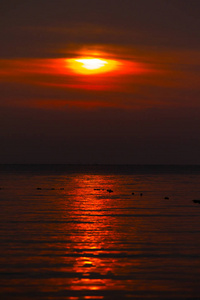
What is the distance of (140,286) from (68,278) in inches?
145

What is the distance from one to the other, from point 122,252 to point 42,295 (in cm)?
1141

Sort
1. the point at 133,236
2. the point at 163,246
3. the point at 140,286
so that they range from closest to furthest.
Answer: the point at 140,286
the point at 163,246
the point at 133,236

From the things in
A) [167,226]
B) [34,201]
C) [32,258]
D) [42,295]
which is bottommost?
[42,295]

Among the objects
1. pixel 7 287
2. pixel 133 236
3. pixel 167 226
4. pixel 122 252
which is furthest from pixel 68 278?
pixel 167 226

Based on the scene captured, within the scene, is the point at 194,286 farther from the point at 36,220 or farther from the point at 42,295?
the point at 36,220

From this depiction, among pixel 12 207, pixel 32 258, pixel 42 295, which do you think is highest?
pixel 12 207

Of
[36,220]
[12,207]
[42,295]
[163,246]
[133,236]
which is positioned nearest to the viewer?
[42,295]

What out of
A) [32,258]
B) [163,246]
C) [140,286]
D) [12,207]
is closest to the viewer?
[140,286]

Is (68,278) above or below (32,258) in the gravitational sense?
below

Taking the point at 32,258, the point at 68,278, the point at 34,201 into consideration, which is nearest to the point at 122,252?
the point at 32,258

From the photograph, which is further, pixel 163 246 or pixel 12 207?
pixel 12 207

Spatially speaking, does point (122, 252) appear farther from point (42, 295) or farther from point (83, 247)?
point (42, 295)

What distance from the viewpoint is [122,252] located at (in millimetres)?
34625

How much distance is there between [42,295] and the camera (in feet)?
78.4
